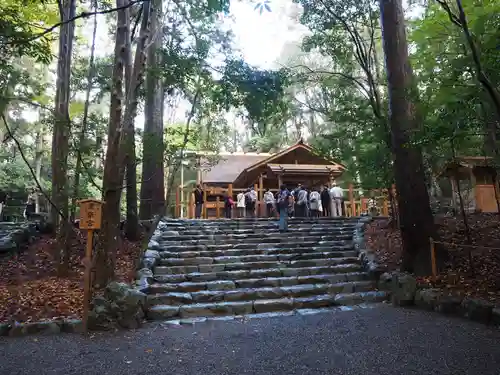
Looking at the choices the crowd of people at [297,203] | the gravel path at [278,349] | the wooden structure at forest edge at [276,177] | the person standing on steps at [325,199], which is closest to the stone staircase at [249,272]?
the gravel path at [278,349]

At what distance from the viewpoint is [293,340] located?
4.34 metres

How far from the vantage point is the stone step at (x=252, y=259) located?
8.02m

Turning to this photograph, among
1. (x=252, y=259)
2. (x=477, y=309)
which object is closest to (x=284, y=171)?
(x=252, y=259)

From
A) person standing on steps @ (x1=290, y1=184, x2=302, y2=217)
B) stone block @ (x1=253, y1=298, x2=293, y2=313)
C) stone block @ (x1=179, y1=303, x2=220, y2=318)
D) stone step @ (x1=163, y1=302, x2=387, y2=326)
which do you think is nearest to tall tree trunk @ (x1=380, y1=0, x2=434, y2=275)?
stone step @ (x1=163, y1=302, x2=387, y2=326)

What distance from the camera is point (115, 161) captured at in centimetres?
658

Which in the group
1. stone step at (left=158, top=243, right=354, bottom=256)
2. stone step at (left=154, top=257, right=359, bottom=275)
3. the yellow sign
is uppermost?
the yellow sign

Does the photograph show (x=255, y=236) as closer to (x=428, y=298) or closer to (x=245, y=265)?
(x=245, y=265)

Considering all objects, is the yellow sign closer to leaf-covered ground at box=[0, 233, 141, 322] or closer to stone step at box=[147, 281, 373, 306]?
leaf-covered ground at box=[0, 233, 141, 322]

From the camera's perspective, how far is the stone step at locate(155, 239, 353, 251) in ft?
29.3

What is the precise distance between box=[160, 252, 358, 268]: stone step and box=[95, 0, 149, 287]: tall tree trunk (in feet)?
5.43

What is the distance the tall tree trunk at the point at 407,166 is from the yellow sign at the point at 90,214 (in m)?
5.77

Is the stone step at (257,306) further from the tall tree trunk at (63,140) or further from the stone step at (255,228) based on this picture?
the stone step at (255,228)

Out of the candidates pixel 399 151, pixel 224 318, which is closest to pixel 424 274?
pixel 399 151

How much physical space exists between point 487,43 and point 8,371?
719 cm
